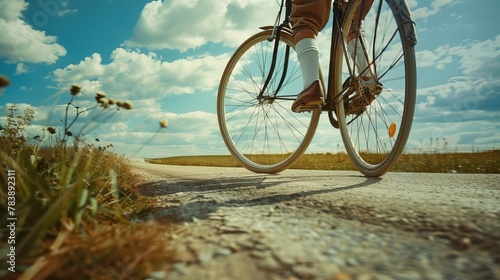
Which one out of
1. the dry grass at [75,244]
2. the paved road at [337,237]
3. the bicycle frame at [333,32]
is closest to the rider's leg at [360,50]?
the bicycle frame at [333,32]

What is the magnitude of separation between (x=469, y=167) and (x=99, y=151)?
445cm

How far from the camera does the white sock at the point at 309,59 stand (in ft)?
9.47

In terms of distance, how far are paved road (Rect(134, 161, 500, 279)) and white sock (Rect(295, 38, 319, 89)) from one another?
136cm

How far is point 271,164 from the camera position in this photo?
391cm

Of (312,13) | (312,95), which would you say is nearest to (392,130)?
(312,95)

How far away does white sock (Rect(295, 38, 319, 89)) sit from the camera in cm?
289

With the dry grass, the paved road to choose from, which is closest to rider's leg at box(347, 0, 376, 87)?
the paved road

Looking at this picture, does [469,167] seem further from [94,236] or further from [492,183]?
[94,236]

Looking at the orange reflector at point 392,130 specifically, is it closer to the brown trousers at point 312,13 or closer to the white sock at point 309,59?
the white sock at point 309,59

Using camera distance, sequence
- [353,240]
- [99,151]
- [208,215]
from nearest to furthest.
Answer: [353,240] < [208,215] < [99,151]

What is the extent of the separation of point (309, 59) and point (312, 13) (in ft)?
1.29

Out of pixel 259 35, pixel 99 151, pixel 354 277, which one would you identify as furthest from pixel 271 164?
pixel 354 277

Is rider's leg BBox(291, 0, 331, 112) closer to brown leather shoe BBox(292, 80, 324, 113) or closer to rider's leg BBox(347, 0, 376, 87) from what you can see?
brown leather shoe BBox(292, 80, 324, 113)

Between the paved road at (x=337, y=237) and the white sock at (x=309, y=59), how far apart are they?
1.36 meters
